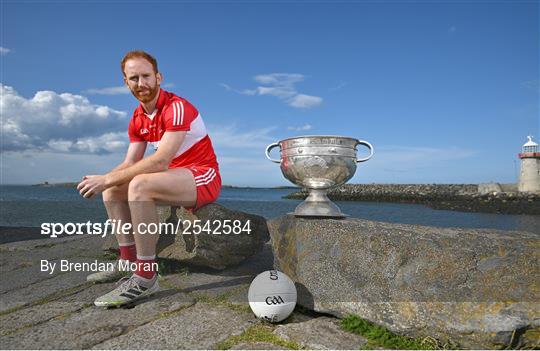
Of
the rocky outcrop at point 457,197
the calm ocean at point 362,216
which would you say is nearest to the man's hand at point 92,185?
the calm ocean at point 362,216

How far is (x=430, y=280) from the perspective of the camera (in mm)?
2598

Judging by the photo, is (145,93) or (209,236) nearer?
(145,93)

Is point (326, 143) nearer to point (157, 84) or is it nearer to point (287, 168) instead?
point (287, 168)

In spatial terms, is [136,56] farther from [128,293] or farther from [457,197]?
[457,197]

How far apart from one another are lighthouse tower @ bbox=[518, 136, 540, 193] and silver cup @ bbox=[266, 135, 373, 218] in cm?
4767

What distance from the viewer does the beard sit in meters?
3.51

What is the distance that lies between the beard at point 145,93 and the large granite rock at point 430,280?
194cm

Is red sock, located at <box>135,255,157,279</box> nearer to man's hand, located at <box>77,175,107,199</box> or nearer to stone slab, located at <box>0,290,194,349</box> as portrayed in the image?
stone slab, located at <box>0,290,194,349</box>

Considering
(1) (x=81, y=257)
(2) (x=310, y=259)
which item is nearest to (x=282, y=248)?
(2) (x=310, y=259)

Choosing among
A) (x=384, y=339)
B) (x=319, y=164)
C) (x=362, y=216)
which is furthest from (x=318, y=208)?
(x=362, y=216)

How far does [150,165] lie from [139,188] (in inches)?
9.1

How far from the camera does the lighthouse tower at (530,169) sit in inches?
1666

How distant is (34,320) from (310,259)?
2.14 meters

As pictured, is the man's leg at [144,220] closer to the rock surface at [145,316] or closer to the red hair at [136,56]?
the rock surface at [145,316]
